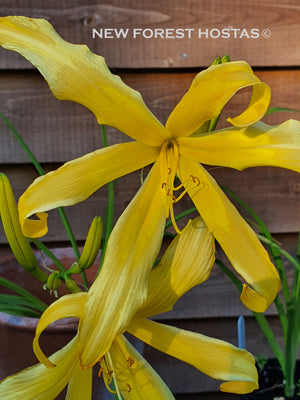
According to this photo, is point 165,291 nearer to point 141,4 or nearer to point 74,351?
point 74,351

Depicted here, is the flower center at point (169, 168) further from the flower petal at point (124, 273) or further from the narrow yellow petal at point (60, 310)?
the narrow yellow petal at point (60, 310)

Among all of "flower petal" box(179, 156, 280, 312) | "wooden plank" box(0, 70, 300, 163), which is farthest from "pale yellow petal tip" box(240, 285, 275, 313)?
"wooden plank" box(0, 70, 300, 163)

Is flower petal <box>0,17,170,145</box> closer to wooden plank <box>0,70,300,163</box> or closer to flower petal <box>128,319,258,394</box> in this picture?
flower petal <box>128,319,258,394</box>

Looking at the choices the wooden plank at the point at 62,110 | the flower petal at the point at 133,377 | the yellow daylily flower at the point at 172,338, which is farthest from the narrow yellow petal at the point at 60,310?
the wooden plank at the point at 62,110

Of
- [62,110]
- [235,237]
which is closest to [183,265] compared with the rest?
[235,237]

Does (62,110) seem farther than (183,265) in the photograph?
Yes

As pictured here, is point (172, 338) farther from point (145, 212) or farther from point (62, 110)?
point (62, 110)
